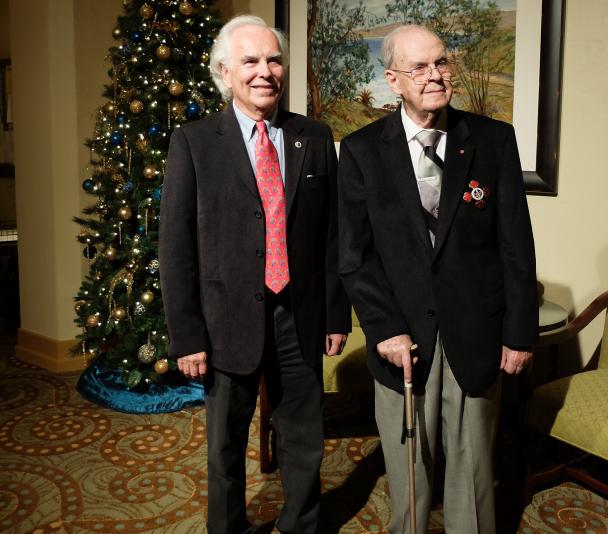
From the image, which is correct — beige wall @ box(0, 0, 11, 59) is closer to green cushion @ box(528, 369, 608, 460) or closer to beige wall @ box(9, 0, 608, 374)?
beige wall @ box(9, 0, 608, 374)

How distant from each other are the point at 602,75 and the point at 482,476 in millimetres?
2203

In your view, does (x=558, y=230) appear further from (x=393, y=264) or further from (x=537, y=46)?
(x=393, y=264)

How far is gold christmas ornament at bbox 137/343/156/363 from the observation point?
377 cm

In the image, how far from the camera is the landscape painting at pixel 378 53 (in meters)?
3.37

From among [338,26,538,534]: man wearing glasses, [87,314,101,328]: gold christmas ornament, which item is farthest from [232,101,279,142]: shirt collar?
[87,314,101,328]: gold christmas ornament

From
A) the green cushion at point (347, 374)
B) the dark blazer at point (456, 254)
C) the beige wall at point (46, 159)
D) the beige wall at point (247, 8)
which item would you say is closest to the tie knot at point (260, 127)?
the dark blazer at point (456, 254)

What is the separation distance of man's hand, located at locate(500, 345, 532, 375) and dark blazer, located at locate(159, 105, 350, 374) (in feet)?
1.92

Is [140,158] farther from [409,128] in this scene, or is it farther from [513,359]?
[513,359]

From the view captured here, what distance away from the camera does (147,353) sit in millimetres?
3771

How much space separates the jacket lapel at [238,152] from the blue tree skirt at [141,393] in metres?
2.10

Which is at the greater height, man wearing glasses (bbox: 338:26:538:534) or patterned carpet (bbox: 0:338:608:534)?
man wearing glasses (bbox: 338:26:538:534)

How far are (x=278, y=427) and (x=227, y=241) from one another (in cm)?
72

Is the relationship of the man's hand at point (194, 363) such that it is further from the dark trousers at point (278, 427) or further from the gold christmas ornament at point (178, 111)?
the gold christmas ornament at point (178, 111)

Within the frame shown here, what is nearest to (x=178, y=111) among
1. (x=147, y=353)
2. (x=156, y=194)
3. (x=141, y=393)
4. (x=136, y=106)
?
(x=136, y=106)
